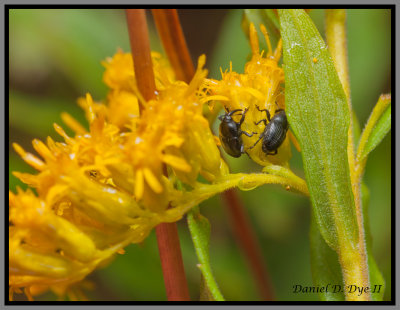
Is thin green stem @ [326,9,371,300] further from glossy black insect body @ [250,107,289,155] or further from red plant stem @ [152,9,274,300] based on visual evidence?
red plant stem @ [152,9,274,300]

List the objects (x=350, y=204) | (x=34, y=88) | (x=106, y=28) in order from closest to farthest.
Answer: (x=350, y=204), (x=106, y=28), (x=34, y=88)

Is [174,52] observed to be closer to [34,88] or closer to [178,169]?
[178,169]

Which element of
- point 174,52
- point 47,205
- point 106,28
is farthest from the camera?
point 106,28

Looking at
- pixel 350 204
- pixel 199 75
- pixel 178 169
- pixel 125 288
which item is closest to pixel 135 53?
pixel 199 75

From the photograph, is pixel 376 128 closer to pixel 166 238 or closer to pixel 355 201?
pixel 355 201

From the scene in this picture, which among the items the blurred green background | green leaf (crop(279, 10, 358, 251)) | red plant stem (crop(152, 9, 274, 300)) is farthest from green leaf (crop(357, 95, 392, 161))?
the blurred green background

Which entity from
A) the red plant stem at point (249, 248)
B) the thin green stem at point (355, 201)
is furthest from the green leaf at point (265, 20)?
the red plant stem at point (249, 248)
